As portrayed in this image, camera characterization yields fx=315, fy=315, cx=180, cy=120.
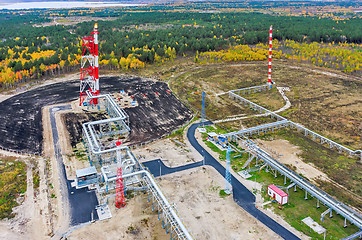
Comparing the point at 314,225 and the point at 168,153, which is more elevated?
the point at 168,153

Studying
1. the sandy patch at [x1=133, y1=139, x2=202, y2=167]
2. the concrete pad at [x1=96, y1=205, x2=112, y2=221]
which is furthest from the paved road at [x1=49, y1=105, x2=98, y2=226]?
the sandy patch at [x1=133, y1=139, x2=202, y2=167]

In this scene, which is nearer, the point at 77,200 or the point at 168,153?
the point at 77,200

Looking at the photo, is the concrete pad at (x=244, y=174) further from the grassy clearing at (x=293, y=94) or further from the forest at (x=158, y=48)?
the forest at (x=158, y=48)

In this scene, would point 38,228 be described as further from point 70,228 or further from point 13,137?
point 13,137

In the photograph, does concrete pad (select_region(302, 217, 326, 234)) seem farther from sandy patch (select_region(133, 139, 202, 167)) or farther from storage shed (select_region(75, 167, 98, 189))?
storage shed (select_region(75, 167, 98, 189))

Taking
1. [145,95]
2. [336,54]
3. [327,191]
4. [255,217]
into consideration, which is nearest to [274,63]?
[336,54]

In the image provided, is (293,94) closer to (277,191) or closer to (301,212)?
(277,191)

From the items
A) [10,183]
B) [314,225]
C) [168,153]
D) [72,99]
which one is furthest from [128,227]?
[72,99]
